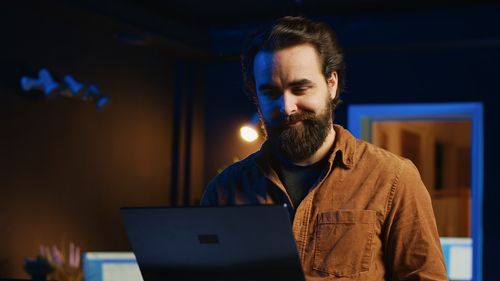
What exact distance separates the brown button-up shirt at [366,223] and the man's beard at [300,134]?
7cm

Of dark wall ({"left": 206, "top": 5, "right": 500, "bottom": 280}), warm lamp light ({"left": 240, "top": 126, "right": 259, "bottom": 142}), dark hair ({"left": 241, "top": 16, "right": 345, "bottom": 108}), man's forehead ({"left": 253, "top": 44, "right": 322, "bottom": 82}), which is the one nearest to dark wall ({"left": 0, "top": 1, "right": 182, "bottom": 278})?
warm lamp light ({"left": 240, "top": 126, "right": 259, "bottom": 142})

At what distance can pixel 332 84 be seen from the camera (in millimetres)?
1927

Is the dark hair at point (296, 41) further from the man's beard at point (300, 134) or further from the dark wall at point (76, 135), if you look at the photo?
the dark wall at point (76, 135)

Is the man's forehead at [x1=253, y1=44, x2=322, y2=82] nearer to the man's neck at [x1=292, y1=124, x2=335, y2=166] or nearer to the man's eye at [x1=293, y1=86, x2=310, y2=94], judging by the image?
the man's eye at [x1=293, y1=86, x2=310, y2=94]

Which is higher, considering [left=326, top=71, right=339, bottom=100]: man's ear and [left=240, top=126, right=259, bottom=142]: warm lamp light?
[left=240, top=126, right=259, bottom=142]: warm lamp light

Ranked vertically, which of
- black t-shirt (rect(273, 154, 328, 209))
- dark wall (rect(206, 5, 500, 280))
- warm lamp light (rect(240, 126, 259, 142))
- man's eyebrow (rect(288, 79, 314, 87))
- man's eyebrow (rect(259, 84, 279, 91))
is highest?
dark wall (rect(206, 5, 500, 280))

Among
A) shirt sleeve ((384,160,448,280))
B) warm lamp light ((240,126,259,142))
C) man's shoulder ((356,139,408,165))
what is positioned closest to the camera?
shirt sleeve ((384,160,448,280))

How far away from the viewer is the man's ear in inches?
74.9

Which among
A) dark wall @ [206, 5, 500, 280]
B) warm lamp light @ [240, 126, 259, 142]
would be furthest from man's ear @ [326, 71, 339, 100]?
warm lamp light @ [240, 126, 259, 142]

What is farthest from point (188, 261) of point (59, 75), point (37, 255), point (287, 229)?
point (59, 75)

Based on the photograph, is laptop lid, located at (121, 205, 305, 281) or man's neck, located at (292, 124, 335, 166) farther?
man's neck, located at (292, 124, 335, 166)

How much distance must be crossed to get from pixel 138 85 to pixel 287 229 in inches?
198

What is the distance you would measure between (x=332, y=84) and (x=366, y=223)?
0.38 m

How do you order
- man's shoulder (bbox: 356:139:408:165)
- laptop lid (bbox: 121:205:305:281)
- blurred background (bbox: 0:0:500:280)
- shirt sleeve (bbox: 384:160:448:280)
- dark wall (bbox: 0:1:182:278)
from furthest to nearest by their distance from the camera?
blurred background (bbox: 0:0:500:280) < dark wall (bbox: 0:1:182:278) < man's shoulder (bbox: 356:139:408:165) < shirt sleeve (bbox: 384:160:448:280) < laptop lid (bbox: 121:205:305:281)
